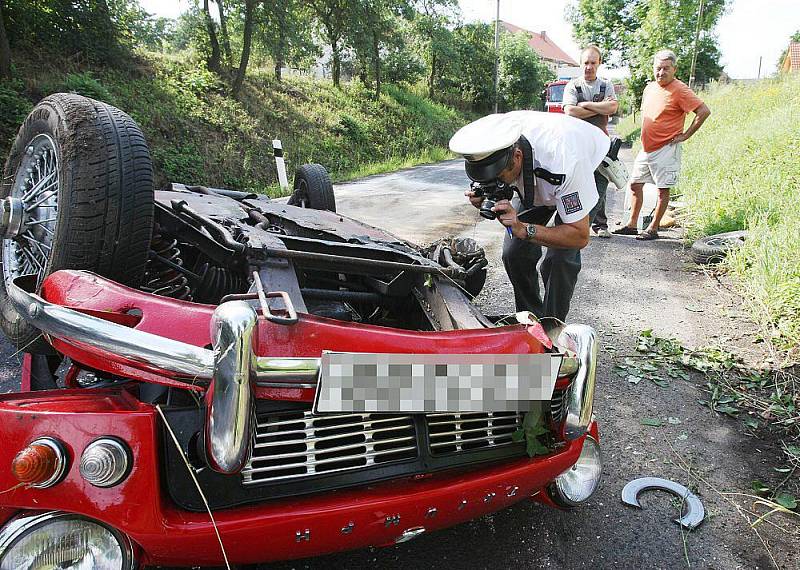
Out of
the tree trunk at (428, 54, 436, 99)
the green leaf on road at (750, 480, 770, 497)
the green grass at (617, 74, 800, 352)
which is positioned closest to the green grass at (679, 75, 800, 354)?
the green grass at (617, 74, 800, 352)

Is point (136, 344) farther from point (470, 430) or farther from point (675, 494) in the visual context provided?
point (675, 494)

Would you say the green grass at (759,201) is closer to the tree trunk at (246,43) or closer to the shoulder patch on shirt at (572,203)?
the shoulder patch on shirt at (572,203)

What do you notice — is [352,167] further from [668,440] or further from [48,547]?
[48,547]

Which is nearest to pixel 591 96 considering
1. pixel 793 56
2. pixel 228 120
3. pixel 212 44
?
pixel 228 120

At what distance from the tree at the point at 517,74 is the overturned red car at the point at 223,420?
32291 mm

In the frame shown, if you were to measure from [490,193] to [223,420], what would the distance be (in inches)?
71.5

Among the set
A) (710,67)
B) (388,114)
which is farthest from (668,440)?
(710,67)

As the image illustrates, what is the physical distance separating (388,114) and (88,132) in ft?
62.3

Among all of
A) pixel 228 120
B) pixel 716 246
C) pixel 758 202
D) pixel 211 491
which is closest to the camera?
pixel 211 491

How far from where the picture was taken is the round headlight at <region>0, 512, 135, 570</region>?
1.29m

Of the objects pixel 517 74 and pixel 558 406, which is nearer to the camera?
pixel 558 406

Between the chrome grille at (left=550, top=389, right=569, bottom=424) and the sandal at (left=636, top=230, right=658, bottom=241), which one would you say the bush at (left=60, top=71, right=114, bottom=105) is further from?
the chrome grille at (left=550, top=389, right=569, bottom=424)

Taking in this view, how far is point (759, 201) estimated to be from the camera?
18.8 feet

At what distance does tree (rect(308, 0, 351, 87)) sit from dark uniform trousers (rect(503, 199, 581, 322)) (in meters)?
17.4
